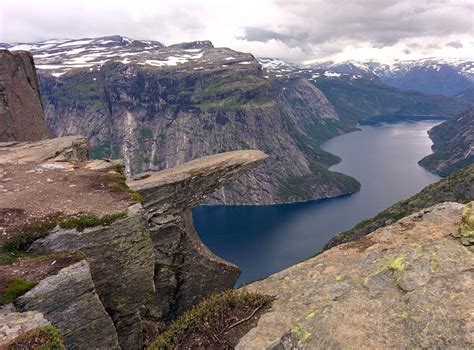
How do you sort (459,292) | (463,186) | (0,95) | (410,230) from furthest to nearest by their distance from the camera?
(463,186) → (0,95) → (410,230) → (459,292)

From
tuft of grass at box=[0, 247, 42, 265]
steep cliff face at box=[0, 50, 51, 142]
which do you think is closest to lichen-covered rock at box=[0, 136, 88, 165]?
steep cliff face at box=[0, 50, 51, 142]

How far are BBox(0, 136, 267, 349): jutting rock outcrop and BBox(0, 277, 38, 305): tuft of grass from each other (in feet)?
0.14

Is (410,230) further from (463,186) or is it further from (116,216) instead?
(463,186)

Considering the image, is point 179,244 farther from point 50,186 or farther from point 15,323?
point 15,323

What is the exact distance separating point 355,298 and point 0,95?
51404mm

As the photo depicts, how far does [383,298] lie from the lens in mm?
14695

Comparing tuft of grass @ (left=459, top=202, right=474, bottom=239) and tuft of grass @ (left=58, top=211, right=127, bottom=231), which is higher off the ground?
tuft of grass @ (left=459, top=202, right=474, bottom=239)

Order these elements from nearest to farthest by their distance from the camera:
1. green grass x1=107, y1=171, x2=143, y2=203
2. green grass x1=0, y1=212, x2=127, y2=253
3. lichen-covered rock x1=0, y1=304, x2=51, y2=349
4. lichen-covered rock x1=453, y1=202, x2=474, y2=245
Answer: lichen-covered rock x1=0, y1=304, x2=51, y2=349
lichen-covered rock x1=453, y1=202, x2=474, y2=245
green grass x1=0, y1=212, x2=127, y2=253
green grass x1=107, y1=171, x2=143, y2=203

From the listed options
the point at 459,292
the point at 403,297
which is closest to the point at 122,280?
the point at 403,297

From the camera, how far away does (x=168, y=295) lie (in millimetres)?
32531

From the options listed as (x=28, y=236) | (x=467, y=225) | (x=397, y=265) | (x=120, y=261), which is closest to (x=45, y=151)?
(x=28, y=236)

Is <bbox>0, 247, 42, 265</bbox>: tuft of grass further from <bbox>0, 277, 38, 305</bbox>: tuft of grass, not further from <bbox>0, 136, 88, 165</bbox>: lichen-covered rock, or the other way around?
<bbox>0, 136, 88, 165</bbox>: lichen-covered rock

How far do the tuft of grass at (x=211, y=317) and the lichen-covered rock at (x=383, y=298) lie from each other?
116cm

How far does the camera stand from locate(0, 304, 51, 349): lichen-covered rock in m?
13.7
